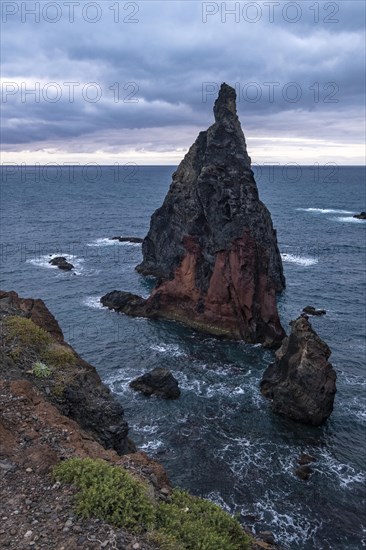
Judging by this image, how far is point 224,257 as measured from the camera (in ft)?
216

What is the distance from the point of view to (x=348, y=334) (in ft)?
207

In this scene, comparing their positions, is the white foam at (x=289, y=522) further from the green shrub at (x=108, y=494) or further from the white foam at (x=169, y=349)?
the white foam at (x=169, y=349)

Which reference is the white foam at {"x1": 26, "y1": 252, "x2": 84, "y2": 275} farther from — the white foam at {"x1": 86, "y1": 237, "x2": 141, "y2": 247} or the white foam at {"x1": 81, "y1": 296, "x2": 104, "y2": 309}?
the white foam at {"x1": 81, "y1": 296, "x2": 104, "y2": 309}

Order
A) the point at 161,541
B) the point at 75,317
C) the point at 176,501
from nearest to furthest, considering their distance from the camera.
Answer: the point at 161,541, the point at 176,501, the point at 75,317

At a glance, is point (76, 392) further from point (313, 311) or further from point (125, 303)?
point (313, 311)

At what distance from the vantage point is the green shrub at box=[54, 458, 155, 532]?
1451 centimetres

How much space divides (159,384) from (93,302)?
3081 centimetres

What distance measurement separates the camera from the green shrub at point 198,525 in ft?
49.2

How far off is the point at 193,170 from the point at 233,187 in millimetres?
13463

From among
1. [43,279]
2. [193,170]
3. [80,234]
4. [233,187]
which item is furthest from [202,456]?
[80,234]

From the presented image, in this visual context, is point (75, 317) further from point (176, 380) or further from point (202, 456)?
point (202, 456)

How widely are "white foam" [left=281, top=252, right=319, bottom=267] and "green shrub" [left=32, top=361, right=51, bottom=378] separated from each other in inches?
3181

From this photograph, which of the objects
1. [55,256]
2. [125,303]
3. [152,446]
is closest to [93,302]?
[125,303]

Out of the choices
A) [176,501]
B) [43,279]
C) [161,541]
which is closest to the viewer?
[161,541]
